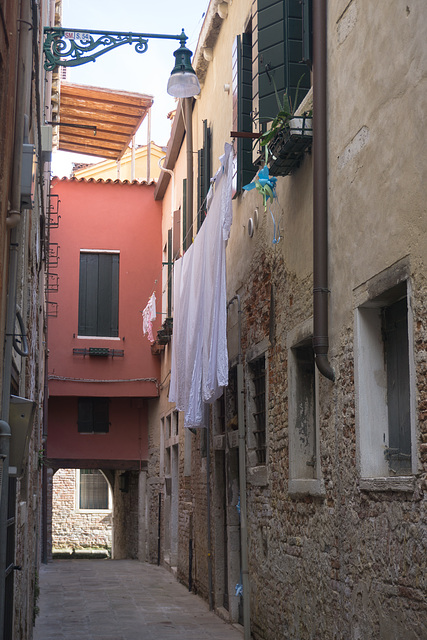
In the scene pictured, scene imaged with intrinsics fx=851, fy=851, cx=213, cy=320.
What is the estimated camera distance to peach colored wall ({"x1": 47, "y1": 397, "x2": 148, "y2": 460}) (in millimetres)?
18625

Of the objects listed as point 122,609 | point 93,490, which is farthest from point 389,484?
point 93,490

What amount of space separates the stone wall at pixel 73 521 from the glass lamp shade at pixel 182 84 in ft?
72.7

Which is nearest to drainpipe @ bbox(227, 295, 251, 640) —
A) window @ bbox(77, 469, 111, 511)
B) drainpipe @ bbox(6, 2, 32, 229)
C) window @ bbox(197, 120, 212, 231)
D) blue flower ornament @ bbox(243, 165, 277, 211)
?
blue flower ornament @ bbox(243, 165, 277, 211)

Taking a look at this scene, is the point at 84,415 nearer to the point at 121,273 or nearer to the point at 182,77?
the point at 121,273

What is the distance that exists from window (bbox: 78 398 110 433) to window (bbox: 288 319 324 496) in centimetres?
1179

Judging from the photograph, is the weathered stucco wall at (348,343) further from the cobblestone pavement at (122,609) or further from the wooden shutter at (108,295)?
the wooden shutter at (108,295)

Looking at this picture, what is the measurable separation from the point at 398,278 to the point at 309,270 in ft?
Answer: 6.57

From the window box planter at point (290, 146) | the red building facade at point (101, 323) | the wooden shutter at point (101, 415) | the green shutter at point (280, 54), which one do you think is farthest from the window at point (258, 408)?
the wooden shutter at point (101, 415)

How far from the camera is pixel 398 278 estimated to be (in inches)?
200

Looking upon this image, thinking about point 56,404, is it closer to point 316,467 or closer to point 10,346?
point 316,467

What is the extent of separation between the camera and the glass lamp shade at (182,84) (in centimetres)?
845

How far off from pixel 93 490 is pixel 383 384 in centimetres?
2481

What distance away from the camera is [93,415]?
18.8 meters

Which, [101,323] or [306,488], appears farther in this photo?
[101,323]
